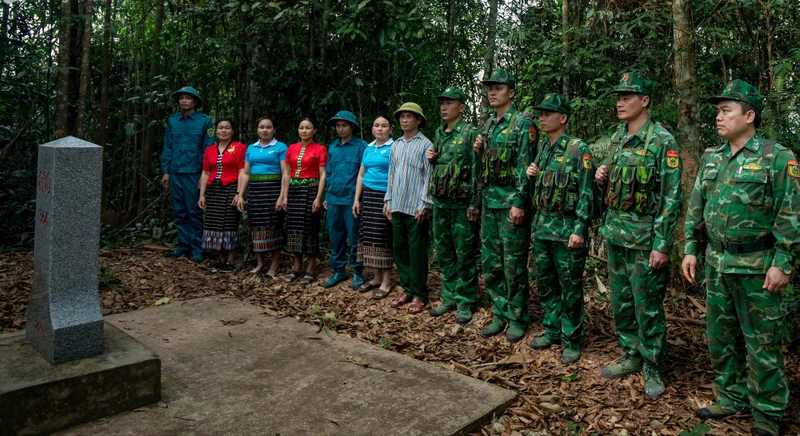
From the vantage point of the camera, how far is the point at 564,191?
14.1 feet

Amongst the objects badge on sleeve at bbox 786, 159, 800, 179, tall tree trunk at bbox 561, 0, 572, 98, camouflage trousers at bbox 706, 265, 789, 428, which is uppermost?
tall tree trunk at bbox 561, 0, 572, 98

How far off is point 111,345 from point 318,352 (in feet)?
4.77

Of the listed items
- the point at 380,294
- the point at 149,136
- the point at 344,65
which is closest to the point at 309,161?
the point at 380,294

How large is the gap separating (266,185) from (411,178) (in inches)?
78.0

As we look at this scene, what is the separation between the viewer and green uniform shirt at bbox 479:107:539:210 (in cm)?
464

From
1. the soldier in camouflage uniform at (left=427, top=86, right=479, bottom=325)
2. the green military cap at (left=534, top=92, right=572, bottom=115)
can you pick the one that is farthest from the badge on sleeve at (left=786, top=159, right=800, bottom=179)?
the soldier in camouflage uniform at (left=427, top=86, right=479, bottom=325)

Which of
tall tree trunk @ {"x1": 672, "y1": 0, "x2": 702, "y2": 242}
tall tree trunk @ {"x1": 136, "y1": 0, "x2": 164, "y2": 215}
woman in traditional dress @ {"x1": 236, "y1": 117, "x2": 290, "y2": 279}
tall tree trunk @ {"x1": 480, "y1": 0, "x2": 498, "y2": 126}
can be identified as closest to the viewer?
tall tree trunk @ {"x1": 672, "y1": 0, "x2": 702, "y2": 242}

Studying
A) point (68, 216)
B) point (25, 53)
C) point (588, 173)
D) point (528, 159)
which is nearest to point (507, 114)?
point (528, 159)

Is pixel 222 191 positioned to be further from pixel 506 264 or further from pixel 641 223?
pixel 641 223

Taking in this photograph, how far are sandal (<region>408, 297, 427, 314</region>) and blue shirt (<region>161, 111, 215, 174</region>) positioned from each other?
3.41 metres

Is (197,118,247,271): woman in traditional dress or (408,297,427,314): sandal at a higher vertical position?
(197,118,247,271): woman in traditional dress

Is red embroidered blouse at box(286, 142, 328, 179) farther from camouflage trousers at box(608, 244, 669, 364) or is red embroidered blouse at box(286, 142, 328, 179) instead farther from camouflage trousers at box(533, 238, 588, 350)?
camouflage trousers at box(608, 244, 669, 364)

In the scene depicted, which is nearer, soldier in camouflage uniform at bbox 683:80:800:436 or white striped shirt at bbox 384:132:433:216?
soldier in camouflage uniform at bbox 683:80:800:436

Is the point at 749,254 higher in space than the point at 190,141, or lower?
lower
